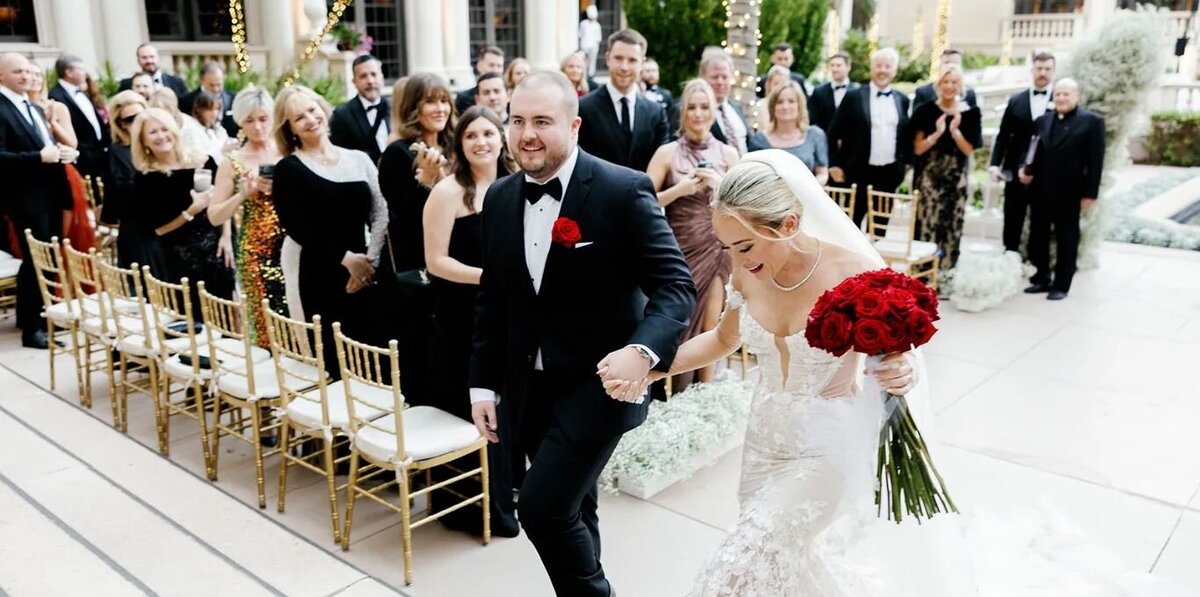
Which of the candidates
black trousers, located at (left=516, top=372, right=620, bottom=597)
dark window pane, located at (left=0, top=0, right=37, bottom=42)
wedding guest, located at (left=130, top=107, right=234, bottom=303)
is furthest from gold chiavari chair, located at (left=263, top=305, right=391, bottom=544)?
dark window pane, located at (left=0, top=0, right=37, bottom=42)

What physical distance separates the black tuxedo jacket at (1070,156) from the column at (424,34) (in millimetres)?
11795

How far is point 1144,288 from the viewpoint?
345 inches

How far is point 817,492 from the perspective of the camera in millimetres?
2648

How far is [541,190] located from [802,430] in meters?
1.13

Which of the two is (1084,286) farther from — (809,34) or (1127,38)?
(809,34)

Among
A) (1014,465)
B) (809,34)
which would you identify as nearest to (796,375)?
(1014,465)

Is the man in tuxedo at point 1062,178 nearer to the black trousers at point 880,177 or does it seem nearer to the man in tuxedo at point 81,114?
the black trousers at point 880,177

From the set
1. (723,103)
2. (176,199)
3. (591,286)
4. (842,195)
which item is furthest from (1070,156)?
(176,199)

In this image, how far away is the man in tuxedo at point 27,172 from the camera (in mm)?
7113

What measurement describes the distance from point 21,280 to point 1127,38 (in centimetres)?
937

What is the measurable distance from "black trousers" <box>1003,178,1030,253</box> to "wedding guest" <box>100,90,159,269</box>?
715cm

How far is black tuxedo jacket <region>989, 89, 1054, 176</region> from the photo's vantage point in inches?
335

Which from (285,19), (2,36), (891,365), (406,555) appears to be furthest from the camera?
(285,19)

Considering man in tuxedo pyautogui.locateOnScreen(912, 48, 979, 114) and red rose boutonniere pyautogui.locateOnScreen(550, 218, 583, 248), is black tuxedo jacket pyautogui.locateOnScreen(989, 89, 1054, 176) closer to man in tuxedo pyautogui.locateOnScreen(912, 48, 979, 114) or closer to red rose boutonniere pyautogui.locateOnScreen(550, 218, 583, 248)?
man in tuxedo pyautogui.locateOnScreen(912, 48, 979, 114)
